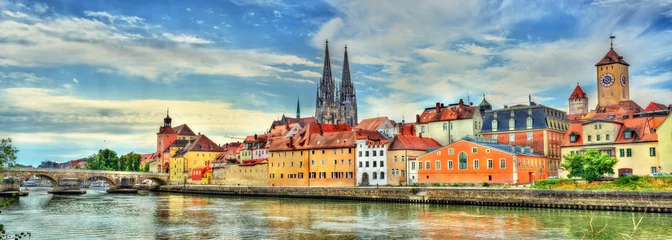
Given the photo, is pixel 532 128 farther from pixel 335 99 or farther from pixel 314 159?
pixel 335 99

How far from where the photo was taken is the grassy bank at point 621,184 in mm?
50594

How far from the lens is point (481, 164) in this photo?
224 ft

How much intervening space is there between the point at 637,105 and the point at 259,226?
3286 inches

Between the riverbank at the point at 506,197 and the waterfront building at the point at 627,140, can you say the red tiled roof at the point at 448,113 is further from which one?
the riverbank at the point at 506,197

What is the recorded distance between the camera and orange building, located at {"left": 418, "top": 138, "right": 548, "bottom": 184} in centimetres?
6650

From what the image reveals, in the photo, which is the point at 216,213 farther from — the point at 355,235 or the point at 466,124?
the point at 466,124

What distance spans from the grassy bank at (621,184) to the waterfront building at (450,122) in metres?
26.4

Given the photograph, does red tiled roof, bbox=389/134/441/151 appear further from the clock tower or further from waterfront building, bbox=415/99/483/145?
the clock tower

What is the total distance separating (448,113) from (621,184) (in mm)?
36528

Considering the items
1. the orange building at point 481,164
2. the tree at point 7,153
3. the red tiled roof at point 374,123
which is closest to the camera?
the tree at point 7,153

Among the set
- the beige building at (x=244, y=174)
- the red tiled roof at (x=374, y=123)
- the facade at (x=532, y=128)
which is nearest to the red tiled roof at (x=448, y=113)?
the facade at (x=532, y=128)

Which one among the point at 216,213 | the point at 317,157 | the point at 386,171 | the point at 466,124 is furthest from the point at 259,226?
the point at 466,124

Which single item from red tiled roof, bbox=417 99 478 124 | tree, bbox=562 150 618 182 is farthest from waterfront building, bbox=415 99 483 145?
tree, bbox=562 150 618 182

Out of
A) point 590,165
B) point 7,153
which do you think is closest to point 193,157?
point 590,165
